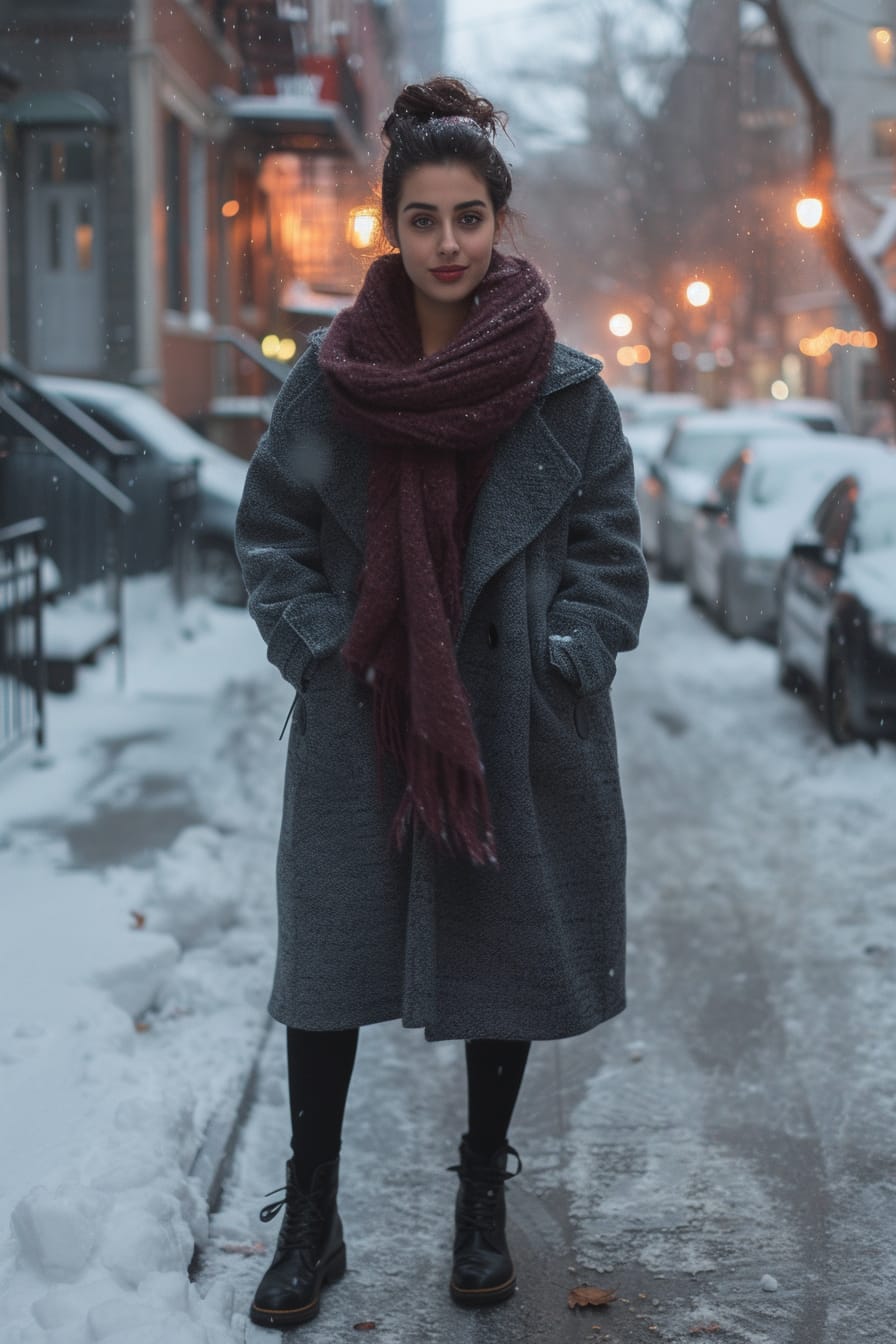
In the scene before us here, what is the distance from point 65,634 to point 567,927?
7022 mm

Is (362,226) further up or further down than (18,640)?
further up

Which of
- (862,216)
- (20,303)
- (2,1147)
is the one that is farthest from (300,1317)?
(862,216)

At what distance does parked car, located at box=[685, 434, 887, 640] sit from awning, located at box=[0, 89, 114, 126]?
24.0 feet

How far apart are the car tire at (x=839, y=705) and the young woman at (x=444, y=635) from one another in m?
5.45

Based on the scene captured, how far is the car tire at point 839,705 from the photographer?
28.0 ft

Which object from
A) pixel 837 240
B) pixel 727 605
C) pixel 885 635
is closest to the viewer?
pixel 885 635

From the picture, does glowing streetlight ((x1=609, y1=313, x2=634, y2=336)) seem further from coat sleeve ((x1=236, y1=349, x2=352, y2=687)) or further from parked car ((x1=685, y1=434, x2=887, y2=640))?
coat sleeve ((x1=236, y1=349, x2=352, y2=687))

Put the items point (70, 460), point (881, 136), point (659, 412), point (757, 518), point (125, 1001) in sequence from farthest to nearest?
point (881, 136), point (659, 412), point (757, 518), point (70, 460), point (125, 1001)

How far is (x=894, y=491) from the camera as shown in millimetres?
9492

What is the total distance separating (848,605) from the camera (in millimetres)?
8609

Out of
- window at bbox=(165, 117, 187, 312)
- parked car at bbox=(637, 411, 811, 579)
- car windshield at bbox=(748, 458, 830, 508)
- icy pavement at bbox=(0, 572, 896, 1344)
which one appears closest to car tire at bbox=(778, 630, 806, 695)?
car windshield at bbox=(748, 458, 830, 508)

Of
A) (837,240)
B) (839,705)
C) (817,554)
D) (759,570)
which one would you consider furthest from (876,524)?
(837,240)

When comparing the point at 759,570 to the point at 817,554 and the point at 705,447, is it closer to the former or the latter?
the point at 817,554

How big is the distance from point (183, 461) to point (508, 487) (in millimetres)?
10344
